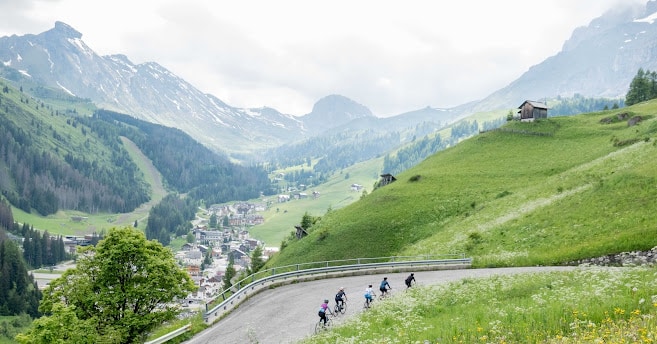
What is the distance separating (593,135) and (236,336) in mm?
98196

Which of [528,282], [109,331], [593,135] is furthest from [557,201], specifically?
[593,135]

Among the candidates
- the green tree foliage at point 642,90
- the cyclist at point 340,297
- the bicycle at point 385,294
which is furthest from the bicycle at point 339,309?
the green tree foliage at point 642,90

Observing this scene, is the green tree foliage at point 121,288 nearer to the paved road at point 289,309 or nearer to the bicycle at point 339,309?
the paved road at point 289,309

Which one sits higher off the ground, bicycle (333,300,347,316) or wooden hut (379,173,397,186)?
wooden hut (379,173,397,186)

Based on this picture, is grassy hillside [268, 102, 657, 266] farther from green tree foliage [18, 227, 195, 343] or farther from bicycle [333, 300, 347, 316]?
green tree foliage [18, 227, 195, 343]

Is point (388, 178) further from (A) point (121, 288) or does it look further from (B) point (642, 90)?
(B) point (642, 90)

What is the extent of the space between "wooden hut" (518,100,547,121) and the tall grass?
328ft

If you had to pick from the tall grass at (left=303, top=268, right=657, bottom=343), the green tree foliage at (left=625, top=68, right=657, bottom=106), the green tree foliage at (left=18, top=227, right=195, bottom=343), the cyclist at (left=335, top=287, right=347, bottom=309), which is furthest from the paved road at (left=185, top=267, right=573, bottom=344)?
the green tree foliage at (left=625, top=68, right=657, bottom=106)

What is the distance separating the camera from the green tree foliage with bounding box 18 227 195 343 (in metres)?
42.2

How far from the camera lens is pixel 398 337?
1952cm

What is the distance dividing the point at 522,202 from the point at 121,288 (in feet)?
164

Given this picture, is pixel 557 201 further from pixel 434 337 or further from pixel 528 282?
pixel 434 337

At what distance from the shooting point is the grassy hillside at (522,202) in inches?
1624

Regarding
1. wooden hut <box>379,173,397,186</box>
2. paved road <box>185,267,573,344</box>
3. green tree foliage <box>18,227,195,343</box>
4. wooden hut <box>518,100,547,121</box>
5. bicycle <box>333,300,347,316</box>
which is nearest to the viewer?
paved road <box>185,267,573,344</box>
